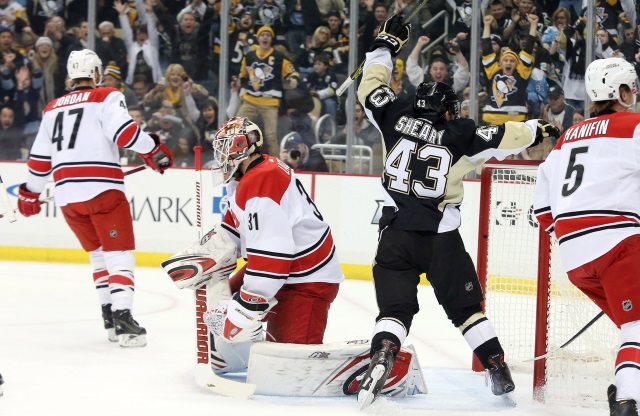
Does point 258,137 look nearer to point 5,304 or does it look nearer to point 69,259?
point 5,304

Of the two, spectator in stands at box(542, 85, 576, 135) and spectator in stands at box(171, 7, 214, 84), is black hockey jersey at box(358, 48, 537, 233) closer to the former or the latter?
spectator in stands at box(542, 85, 576, 135)

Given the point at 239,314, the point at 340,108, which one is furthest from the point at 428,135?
the point at 340,108

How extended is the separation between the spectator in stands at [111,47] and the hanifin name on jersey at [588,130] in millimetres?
5500

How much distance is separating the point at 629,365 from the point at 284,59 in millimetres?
5214

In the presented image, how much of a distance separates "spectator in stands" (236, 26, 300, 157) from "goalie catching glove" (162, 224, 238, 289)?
3.95 m

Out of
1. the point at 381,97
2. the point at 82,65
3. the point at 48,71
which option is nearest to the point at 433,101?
the point at 381,97

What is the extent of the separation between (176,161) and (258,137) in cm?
428

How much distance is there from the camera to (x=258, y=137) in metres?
3.48

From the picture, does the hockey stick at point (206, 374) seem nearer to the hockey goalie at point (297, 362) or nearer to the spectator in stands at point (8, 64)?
the hockey goalie at point (297, 362)

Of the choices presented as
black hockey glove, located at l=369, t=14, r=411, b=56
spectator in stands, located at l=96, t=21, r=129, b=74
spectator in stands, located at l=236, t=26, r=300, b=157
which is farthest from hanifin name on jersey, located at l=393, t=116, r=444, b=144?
spectator in stands, located at l=96, t=21, r=129, b=74

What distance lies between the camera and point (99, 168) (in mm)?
4410

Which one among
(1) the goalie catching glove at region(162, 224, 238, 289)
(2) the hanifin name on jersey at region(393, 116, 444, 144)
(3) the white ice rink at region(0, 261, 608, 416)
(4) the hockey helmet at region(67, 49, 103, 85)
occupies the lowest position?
(3) the white ice rink at region(0, 261, 608, 416)

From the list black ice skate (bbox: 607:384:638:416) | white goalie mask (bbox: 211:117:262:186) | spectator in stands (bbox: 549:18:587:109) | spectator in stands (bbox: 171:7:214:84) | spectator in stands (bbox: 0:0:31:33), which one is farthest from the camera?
spectator in stands (bbox: 0:0:31:33)

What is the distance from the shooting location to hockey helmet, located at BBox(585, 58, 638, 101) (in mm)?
2957
